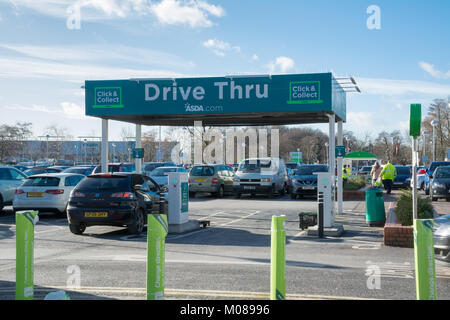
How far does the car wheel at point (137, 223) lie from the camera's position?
484 inches

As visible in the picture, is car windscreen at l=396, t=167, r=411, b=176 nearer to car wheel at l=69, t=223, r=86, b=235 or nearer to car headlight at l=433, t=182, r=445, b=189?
car headlight at l=433, t=182, r=445, b=189

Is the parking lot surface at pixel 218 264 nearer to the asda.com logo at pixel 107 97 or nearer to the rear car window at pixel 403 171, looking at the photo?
the asda.com logo at pixel 107 97

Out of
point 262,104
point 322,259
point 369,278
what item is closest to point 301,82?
point 262,104

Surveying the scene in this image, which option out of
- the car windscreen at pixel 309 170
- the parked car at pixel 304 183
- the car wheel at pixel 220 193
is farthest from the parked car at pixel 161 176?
the car windscreen at pixel 309 170

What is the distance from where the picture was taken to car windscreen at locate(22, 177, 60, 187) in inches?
647

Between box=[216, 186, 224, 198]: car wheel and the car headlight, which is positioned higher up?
the car headlight

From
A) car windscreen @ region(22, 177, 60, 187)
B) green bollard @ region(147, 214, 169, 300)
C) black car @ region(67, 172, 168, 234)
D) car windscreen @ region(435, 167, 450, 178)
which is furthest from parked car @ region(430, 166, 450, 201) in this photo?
green bollard @ region(147, 214, 169, 300)

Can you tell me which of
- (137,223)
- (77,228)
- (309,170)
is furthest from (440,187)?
(77,228)

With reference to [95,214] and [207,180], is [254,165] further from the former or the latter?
[95,214]

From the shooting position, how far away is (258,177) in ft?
81.9

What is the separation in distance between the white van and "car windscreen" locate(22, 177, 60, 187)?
10536 mm

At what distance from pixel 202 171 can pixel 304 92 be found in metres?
11.8

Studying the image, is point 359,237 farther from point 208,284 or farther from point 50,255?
point 50,255

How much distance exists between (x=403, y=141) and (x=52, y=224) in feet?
266
